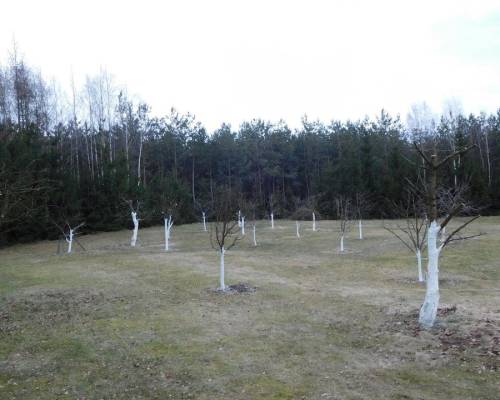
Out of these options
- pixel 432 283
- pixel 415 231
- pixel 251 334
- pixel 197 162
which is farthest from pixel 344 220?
pixel 197 162

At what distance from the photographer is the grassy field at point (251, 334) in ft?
22.1

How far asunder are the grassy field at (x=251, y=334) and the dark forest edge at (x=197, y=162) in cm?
1470

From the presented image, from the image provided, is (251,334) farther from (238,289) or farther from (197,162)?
(197,162)

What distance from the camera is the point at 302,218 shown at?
51.7 metres

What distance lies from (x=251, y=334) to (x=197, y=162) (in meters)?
51.6

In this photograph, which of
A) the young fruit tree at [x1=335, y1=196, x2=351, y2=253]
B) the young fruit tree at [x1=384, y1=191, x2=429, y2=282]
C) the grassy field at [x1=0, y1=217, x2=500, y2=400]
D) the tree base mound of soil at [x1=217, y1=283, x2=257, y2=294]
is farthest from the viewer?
the young fruit tree at [x1=335, y1=196, x2=351, y2=253]

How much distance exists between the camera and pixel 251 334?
9.51 meters

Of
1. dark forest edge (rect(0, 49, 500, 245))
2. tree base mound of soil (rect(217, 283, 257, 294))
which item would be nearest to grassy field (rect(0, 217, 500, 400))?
tree base mound of soil (rect(217, 283, 257, 294))

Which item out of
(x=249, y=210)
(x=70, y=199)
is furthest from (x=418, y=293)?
(x=70, y=199)

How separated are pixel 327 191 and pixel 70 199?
30310 mm

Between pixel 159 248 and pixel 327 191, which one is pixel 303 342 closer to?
pixel 159 248

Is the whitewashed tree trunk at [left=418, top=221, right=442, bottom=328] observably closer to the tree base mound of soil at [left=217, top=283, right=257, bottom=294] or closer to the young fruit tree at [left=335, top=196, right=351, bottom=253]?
the tree base mound of soil at [left=217, top=283, right=257, bottom=294]

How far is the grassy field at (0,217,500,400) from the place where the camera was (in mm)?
6750

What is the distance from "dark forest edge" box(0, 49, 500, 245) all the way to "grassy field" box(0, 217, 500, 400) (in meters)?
14.7
